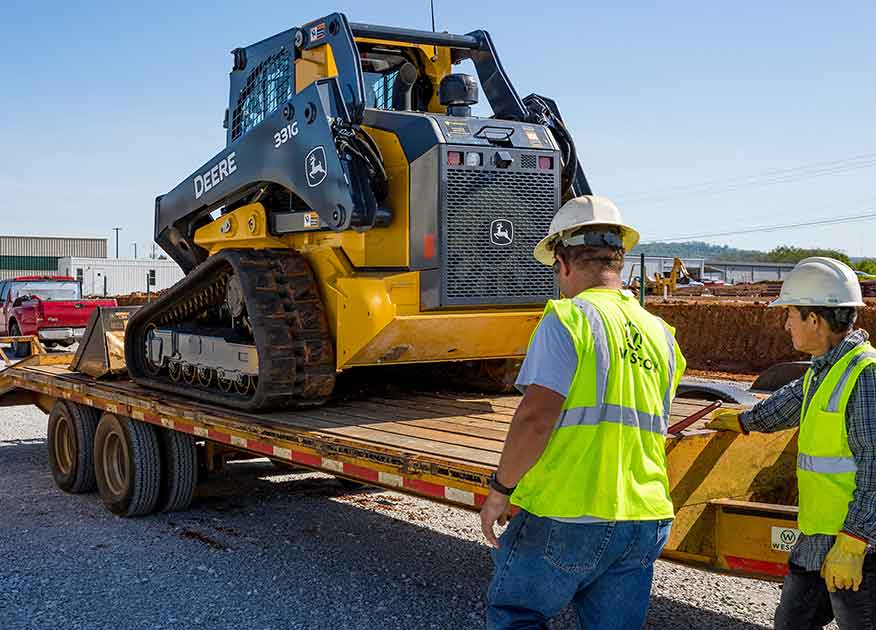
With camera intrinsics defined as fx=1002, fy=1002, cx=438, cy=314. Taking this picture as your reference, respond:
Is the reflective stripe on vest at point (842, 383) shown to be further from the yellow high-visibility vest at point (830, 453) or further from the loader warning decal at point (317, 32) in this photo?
the loader warning decal at point (317, 32)

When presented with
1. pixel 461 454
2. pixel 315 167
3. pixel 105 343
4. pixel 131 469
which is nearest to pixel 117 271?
pixel 105 343

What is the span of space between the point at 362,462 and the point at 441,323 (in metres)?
1.51

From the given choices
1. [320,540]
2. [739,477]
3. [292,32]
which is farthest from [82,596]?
[292,32]

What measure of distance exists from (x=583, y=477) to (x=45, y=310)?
69.3 feet

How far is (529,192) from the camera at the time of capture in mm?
6598

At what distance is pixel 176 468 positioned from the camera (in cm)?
754

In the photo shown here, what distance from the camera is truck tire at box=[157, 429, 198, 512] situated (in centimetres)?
752

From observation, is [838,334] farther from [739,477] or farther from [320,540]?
[320,540]

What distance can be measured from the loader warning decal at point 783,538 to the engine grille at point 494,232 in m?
2.76

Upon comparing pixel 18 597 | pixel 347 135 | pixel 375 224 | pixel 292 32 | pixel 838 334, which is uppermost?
pixel 292 32

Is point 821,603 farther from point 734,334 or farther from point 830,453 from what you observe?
point 734,334

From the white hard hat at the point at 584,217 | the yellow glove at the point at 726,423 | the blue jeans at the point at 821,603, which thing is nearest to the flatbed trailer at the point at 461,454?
the yellow glove at the point at 726,423

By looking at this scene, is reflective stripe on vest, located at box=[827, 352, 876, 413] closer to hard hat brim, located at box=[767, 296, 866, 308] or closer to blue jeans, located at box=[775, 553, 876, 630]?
hard hat brim, located at box=[767, 296, 866, 308]

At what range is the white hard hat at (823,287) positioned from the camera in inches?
141
